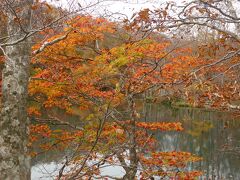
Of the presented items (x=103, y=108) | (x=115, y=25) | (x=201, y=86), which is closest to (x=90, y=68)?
(x=115, y=25)

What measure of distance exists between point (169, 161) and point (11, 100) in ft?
14.5

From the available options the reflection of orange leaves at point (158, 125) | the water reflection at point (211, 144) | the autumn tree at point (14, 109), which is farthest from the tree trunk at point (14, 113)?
the water reflection at point (211, 144)

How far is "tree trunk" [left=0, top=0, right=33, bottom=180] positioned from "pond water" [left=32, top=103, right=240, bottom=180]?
3489 millimetres

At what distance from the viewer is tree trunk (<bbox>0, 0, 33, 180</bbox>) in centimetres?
541

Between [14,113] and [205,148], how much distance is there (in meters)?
16.5

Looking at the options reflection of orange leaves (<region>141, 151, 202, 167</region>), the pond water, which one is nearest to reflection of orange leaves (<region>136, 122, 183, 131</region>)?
the pond water

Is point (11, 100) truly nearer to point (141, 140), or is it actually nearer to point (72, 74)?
point (72, 74)

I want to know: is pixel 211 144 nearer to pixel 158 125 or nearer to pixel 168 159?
pixel 158 125

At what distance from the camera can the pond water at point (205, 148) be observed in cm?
1468

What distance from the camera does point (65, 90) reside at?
8.38 metres

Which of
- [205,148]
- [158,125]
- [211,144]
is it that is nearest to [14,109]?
[158,125]

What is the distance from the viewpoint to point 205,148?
20234 millimetres

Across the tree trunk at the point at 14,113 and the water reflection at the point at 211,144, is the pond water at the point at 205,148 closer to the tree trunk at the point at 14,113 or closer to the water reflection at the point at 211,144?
the water reflection at the point at 211,144

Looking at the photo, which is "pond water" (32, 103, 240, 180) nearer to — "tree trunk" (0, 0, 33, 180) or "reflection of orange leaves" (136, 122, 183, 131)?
"reflection of orange leaves" (136, 122, 183, 131)
